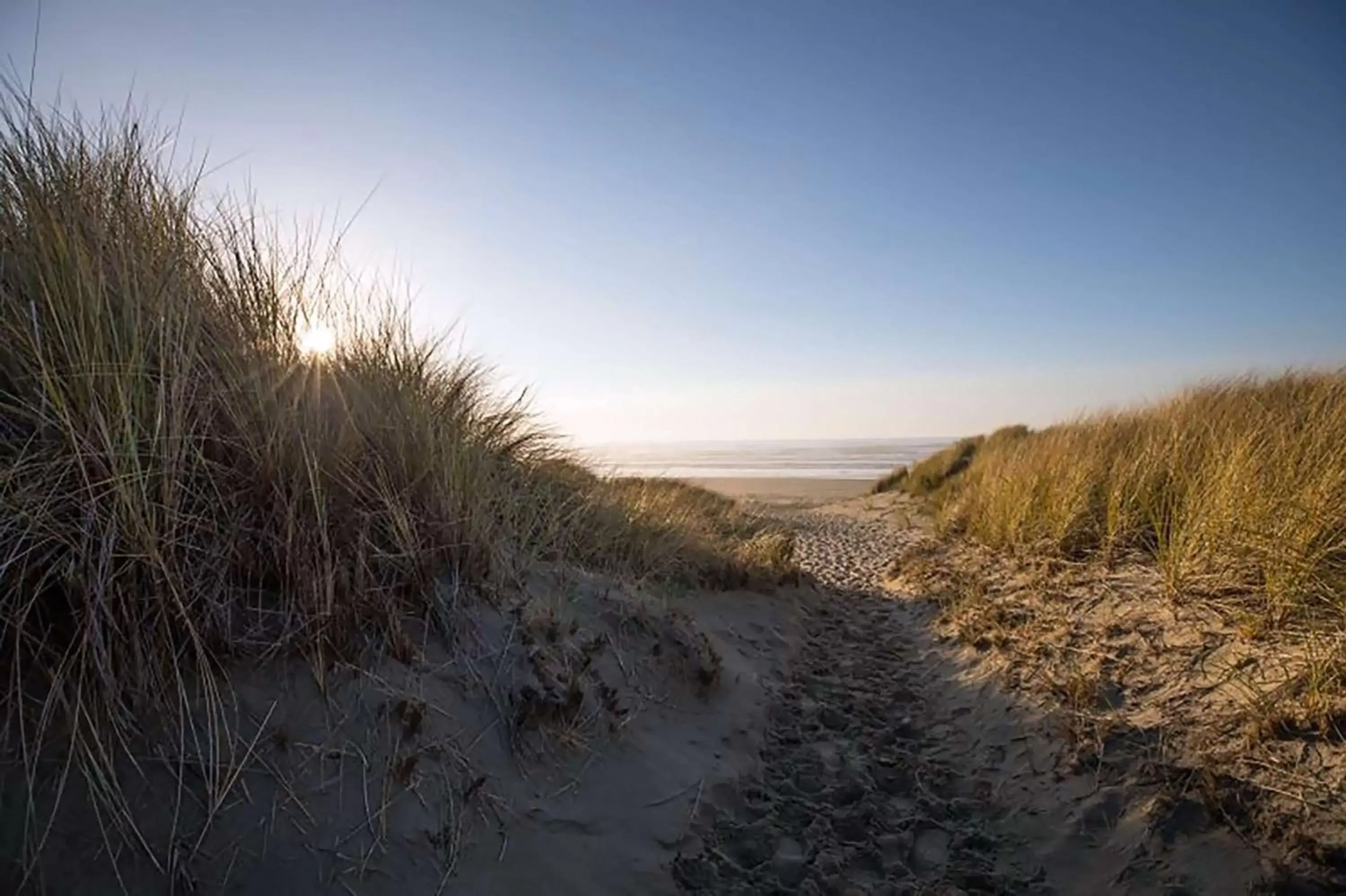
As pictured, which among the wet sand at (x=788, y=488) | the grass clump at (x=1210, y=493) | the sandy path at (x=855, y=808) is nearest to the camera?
the sandy path at (x=855, y=808)

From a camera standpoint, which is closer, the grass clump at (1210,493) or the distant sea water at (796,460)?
the grass clump at (1210,493)

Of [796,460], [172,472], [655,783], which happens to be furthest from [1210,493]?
[796,460]

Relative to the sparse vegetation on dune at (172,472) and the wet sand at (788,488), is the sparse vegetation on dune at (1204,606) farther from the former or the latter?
the wet sand at (788,488)

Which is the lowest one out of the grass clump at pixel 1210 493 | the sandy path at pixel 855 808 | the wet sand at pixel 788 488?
the wet sand at pixel 788 488

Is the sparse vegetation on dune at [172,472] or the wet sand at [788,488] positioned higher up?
the sparse vegetation on dune at [172,472]

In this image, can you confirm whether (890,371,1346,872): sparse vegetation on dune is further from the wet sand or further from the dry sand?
the wet sand

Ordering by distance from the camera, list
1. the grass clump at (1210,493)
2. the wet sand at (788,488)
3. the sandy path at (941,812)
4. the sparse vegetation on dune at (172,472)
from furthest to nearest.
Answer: the wet sand at (788,488)
the grass clump at (1210,493)
the sandy path at (941,812)
the sparse vegetation on dune at (172,472)

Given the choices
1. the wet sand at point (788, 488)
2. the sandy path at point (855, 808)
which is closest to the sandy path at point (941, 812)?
the sandy path at point (855, 808)

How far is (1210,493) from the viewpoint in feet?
14.5

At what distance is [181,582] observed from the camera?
2.16m

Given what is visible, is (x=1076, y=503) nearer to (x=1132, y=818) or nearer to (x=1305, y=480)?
(x=1305, y=480)

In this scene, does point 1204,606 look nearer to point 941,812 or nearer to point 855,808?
point 941,812

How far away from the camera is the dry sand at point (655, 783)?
6.74 feet

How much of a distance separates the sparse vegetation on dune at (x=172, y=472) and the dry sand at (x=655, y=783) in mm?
224
